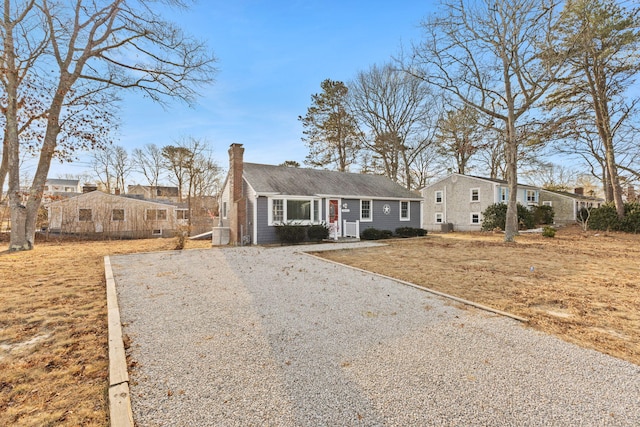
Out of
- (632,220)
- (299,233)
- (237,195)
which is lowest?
(299,233)

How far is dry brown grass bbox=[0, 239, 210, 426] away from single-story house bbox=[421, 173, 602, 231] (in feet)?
82.9

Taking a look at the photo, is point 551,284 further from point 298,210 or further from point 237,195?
point 237,195

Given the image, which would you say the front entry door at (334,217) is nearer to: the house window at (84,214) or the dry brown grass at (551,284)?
the dry brown grass at (551,284)

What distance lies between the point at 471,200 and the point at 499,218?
342 cm

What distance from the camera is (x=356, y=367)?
9.25ft

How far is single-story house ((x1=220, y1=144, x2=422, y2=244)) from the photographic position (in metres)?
14.0

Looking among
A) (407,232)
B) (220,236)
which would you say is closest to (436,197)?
(407,232)

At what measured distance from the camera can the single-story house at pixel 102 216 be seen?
63.6ft

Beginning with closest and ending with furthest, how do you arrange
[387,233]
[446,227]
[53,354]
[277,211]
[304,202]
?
[53,354] < [277,211] < [304,202] < [387,233] < [446,227]

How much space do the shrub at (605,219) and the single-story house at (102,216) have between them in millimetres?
30197

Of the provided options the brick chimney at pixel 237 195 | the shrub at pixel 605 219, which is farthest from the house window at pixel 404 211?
the shrub at pixel 605 219

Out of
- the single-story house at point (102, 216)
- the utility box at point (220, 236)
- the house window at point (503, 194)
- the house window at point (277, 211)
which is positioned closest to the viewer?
the house window at point (277, 211)

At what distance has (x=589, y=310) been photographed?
4.52 metres

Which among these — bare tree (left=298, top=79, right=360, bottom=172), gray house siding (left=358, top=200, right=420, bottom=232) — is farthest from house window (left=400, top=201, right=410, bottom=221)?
bare tree (left=298, top=79, right=360, bottom=172)
